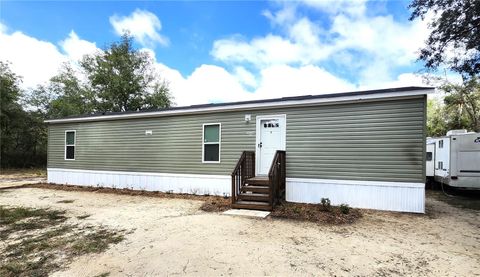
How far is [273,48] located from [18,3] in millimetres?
11792

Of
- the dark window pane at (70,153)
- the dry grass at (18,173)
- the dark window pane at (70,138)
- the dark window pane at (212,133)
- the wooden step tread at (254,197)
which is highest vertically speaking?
the dark window pane at (212,133)

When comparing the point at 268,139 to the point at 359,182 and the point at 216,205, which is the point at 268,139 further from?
the point at 359,182

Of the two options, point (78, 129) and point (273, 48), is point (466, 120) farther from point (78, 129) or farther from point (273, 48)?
point (78, 129)

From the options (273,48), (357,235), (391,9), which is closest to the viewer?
(357,235)

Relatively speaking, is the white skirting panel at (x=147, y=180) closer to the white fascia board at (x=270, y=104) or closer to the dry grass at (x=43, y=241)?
the white fascia board at (x=270, y=104)

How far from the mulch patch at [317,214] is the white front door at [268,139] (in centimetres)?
150

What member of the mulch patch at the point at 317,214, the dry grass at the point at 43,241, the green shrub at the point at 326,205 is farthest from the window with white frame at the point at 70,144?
the green shrub at the point at 326,205

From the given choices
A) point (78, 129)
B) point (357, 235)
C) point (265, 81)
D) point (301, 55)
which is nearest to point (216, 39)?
point (301, 55)

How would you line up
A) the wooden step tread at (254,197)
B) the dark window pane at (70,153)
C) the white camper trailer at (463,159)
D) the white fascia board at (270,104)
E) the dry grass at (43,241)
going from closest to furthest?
1. the dry grass at (43,241)
2. the white fascia board at (270,104)
3. the wooden step tread at (254,197)
4. the white camper trailer at (463,159)
5. the dark window pane at (70,153)

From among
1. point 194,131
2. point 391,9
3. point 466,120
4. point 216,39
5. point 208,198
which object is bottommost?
point 208,198

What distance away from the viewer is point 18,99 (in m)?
20.8

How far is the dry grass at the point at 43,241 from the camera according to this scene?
354 cm

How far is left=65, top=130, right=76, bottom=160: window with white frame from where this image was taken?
Result: 11.6m

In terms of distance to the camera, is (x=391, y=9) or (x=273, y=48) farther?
(x=273, y=48)
